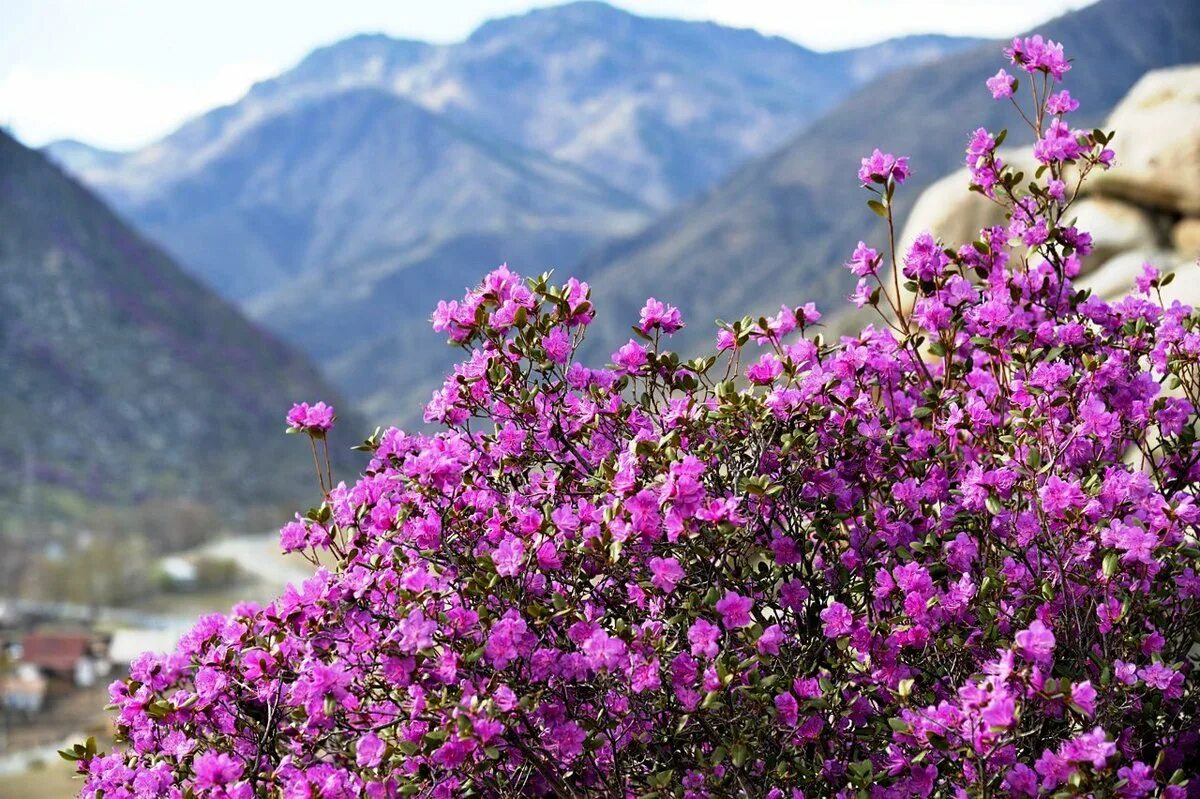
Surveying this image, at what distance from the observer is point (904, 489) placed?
3.50m

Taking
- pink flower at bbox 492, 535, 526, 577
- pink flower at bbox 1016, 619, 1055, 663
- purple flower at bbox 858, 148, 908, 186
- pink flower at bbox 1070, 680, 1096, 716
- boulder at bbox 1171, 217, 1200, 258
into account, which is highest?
boulder at bbox 1171, 217, 1200, 258

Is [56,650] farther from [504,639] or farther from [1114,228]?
[504,639]

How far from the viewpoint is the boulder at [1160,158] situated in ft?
31.7

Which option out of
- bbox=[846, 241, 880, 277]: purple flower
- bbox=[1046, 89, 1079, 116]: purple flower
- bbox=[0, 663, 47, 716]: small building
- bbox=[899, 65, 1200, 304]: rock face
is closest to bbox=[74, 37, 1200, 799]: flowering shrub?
bbox=[846, 241, 880, 277]: purple flower

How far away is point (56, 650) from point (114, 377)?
127 feet

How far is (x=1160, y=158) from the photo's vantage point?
32.0 feet

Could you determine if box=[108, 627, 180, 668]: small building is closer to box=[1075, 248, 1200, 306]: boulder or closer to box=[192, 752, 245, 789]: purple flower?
box=[1075, 248, 1200, 306]: boulder

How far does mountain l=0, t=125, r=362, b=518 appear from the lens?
283ft

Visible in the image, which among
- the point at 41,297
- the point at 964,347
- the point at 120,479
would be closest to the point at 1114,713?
the point at 964,347

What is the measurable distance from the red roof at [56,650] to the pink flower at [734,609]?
61324 mm

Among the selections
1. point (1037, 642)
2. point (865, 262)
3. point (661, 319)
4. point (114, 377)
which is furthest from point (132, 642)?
point (1037, 642)

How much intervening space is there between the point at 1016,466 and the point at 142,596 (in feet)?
249

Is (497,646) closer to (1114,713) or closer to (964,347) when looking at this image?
(1114,713)

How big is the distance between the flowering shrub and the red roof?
197 feet
